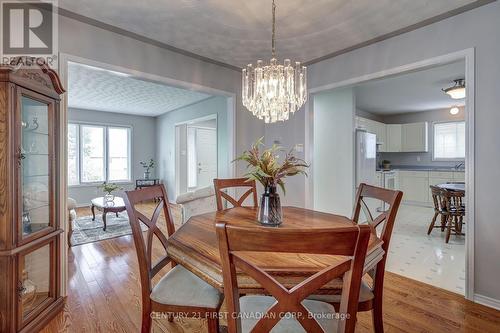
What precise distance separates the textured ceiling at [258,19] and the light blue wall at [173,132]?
182cm

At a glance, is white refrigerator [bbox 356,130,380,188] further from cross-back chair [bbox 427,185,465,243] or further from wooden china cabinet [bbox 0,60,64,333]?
wooden china cabinet [bbox 0,60,64,333]

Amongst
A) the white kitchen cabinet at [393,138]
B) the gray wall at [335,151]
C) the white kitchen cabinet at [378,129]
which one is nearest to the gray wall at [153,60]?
the gray wall at [335,151]

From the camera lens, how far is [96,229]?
170 inches

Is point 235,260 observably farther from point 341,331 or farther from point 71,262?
point 71,262

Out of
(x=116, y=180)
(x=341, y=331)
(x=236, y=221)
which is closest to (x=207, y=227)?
(x=236, y=221)

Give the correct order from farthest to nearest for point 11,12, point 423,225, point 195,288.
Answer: point 423,225 < point 11,12 < point 195,288

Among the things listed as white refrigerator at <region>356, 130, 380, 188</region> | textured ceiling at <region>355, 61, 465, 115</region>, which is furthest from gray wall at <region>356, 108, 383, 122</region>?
white refrigerator at <region>356, 130, 380, 188</region>

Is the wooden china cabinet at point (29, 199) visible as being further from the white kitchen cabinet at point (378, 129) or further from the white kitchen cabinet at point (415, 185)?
the white kitchen cabinet at point (415, 185)

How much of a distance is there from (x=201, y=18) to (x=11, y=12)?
150 cm

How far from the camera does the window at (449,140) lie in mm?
6180

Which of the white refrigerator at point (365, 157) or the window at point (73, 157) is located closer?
the white refrigerator at point (365, 157)

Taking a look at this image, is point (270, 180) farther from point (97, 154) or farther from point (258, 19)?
point (97, 154)

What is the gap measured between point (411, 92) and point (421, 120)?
2.41 meters

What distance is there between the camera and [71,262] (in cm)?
297
